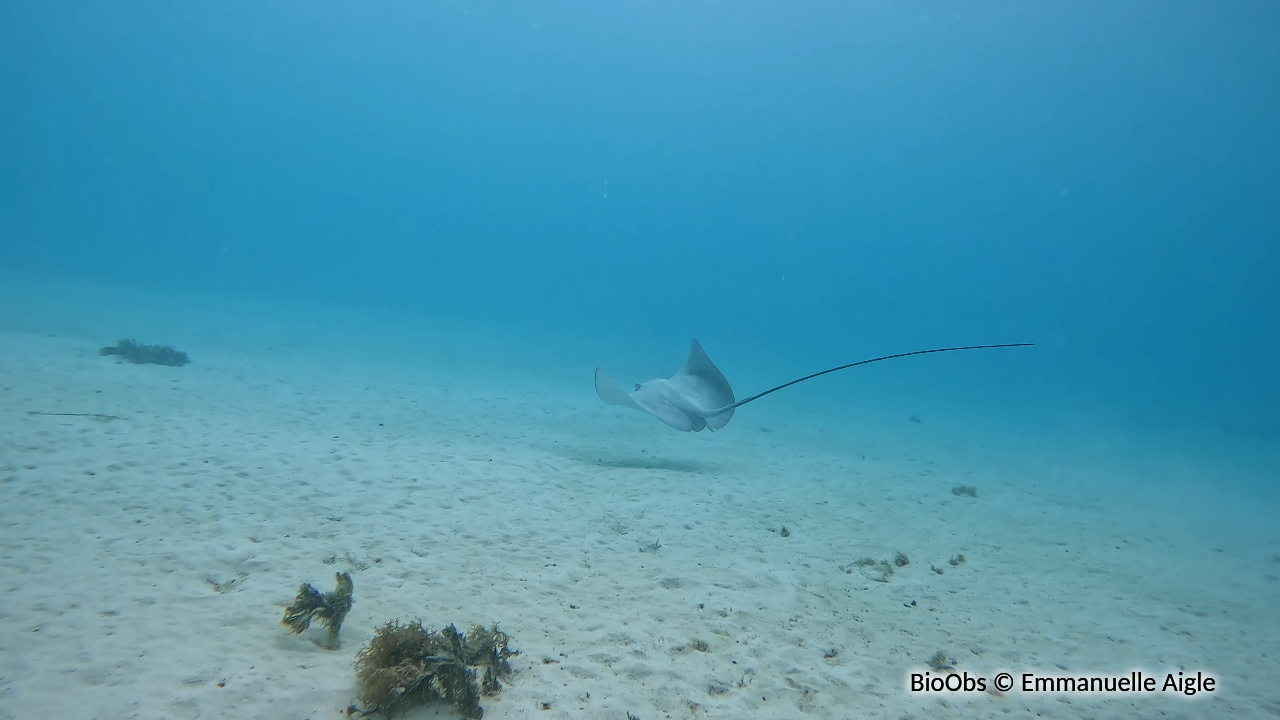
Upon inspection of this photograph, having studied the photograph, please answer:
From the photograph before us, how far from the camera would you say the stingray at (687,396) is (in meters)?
6.48

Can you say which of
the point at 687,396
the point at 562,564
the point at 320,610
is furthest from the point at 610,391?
the point at 320,610

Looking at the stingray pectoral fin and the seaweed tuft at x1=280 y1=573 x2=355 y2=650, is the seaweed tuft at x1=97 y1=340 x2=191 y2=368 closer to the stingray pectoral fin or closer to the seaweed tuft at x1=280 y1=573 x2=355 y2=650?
the stingray pectoral fin

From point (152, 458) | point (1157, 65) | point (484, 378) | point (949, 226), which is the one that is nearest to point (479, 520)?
point (152, 458)

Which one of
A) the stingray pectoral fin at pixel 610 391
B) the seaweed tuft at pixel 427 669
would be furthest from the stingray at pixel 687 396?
the seaweed tuft at pixel 427 669

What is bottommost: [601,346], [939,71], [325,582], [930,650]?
[325,582]

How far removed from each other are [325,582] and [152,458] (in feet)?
10.9

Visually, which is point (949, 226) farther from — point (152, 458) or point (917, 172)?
point (152, 458)

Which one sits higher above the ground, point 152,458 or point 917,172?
point 917,172

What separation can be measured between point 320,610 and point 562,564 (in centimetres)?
177

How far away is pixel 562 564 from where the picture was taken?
4398mm

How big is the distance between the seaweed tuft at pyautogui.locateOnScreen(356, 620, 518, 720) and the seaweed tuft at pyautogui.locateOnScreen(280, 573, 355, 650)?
0.32 m

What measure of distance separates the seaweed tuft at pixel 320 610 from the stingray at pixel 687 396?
3.56m

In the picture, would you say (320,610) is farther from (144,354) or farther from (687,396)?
(144,354)

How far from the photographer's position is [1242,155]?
53938 millimetres
